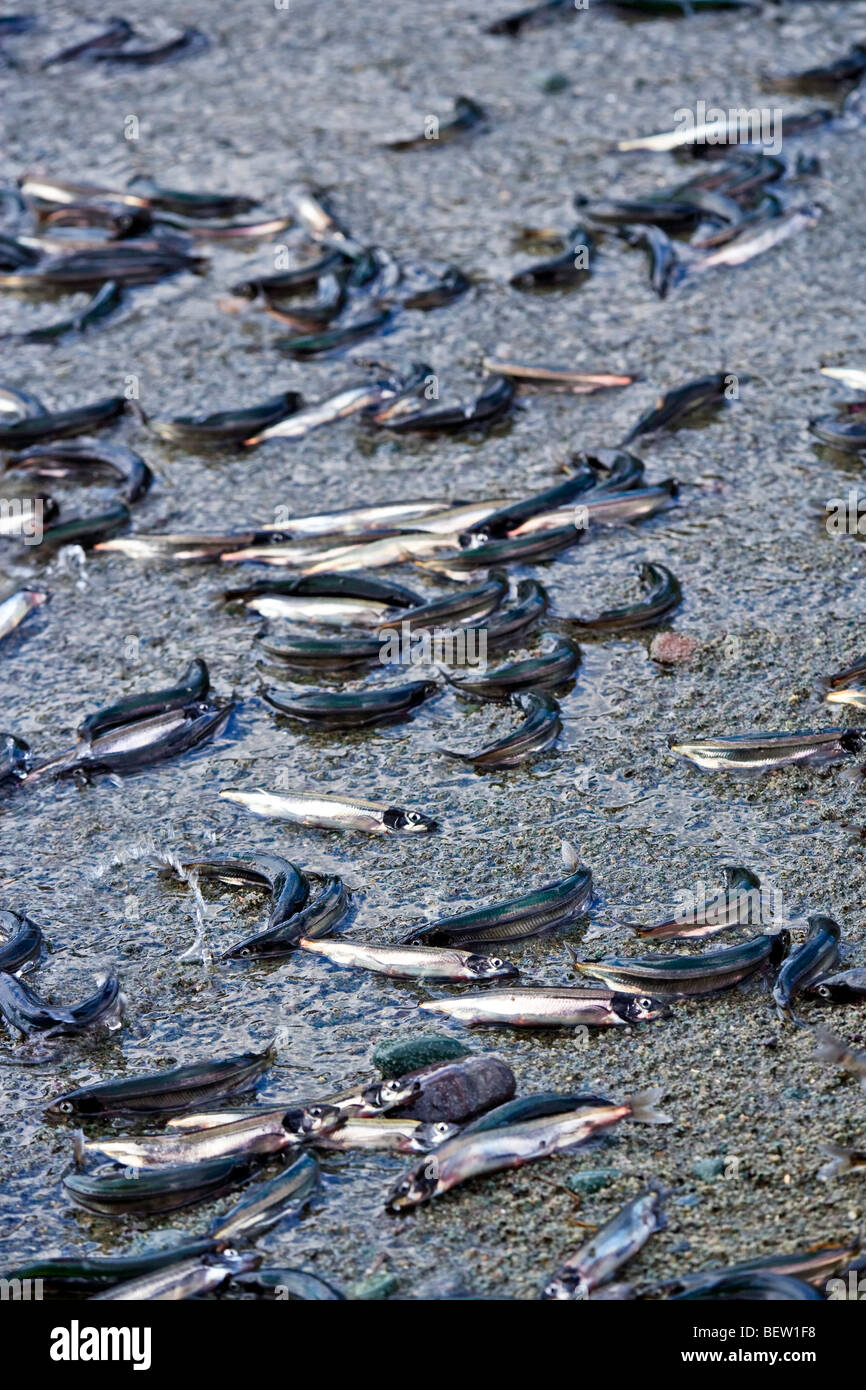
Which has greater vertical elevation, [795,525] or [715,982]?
[795,525]

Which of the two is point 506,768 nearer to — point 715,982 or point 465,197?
point 715,982

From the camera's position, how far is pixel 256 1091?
5.13 meters

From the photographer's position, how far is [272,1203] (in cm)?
467

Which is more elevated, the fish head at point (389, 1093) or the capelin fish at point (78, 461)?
the capelin fish at point (78, 461)

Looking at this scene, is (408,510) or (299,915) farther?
(408,510)

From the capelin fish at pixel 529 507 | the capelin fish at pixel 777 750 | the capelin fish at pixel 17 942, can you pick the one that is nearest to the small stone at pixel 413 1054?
the capelin fish at pixel 17 942

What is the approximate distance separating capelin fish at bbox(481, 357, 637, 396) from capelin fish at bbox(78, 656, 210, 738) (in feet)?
10.1

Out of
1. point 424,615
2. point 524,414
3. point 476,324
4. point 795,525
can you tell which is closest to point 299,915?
point 424,615

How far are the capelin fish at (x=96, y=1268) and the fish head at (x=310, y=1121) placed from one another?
1.49 feet

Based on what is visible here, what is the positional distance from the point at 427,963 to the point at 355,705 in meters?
1.61

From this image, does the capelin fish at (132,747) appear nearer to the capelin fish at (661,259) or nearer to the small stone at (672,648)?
the small stone at (672,648)

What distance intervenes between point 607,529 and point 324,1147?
3965 millimetres

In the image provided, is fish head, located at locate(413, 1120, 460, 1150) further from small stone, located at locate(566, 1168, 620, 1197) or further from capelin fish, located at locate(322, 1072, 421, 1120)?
small stone, located at locate(566, 1168, 620, 1197)

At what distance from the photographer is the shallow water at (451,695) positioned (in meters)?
4.84
